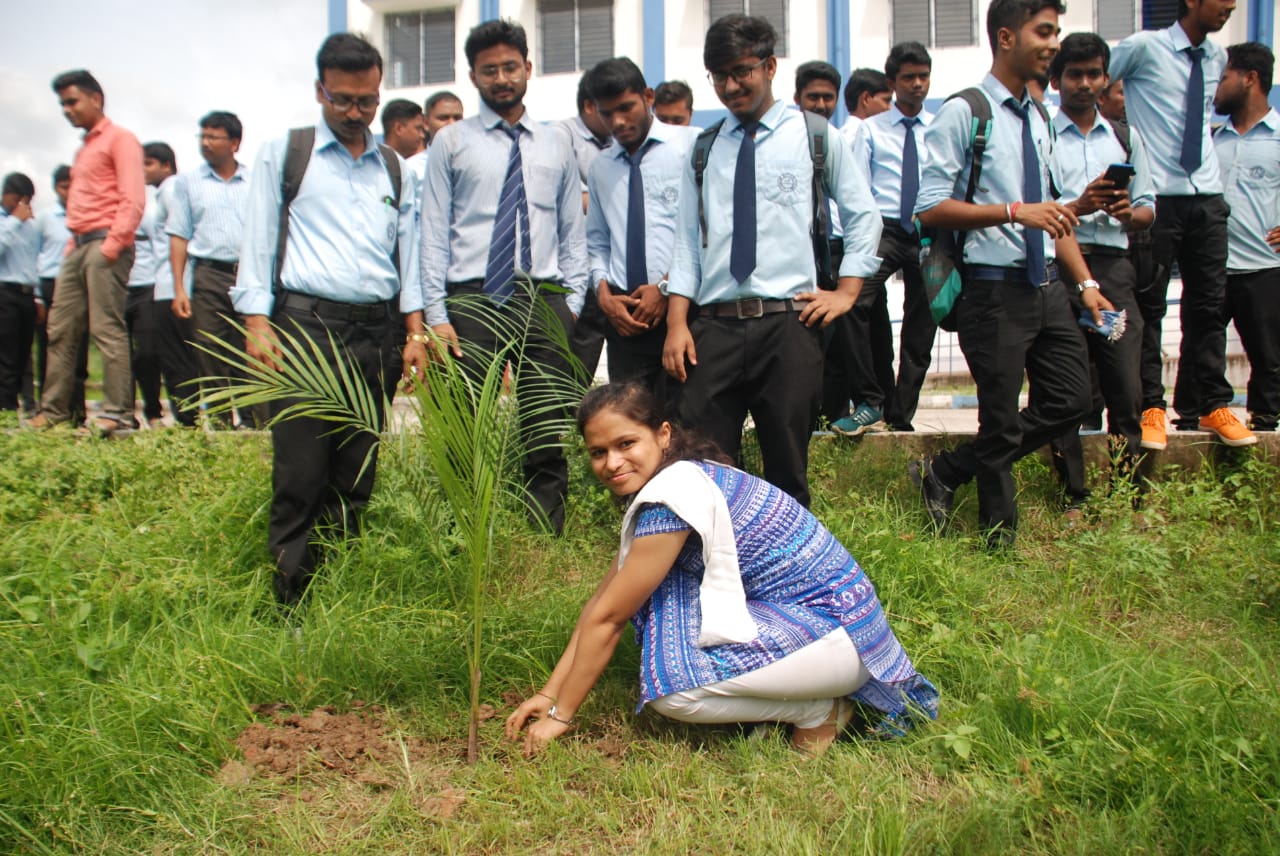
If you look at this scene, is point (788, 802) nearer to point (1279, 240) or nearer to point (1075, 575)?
point (1075, 575)

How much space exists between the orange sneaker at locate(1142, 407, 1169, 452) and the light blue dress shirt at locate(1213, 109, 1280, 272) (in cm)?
89

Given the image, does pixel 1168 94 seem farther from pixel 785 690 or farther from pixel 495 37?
pixel 785 690

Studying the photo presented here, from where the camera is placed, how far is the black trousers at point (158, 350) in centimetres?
708

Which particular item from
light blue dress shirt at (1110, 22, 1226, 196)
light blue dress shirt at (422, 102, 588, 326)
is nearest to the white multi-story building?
light blue dress shirt at (1110, 22, 1226, 196)

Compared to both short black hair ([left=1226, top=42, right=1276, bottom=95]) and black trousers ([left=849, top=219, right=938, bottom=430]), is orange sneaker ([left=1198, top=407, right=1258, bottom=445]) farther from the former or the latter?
short black hair ([left=1226, top=42, right=1276, bottom=95])

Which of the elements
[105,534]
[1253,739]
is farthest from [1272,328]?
[105,534]

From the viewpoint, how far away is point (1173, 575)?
3990 millimetres

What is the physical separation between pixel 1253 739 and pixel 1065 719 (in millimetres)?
438

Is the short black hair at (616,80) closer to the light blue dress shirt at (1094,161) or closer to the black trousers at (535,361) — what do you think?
the black trousers at (535,361)

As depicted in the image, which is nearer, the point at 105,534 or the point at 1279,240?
the point at 105,534

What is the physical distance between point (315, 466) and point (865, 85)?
4205 millimetres

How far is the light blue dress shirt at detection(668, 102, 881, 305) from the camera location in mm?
3807

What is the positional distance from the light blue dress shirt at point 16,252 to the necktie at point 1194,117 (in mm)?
8197

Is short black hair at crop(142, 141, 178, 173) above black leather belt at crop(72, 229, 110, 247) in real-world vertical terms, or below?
above
